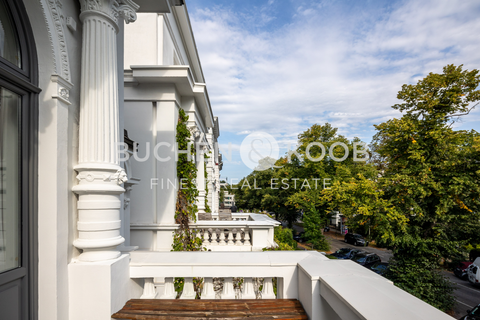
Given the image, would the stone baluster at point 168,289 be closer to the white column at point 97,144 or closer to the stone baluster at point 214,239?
the white column at point 97,144

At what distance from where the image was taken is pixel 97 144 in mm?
2670

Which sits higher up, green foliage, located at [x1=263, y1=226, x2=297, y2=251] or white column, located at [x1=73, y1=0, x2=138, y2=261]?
white column, located at [x1=73, y1=0, x2=138, y2=261]

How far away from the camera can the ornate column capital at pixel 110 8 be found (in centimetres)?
274

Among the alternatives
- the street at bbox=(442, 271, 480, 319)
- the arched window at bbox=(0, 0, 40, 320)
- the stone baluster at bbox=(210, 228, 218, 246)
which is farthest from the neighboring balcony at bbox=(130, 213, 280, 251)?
the street at bbox=(442, 271, 480, 319)

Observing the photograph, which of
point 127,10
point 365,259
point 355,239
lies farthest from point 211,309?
point 355,239

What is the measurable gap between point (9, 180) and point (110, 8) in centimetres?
211

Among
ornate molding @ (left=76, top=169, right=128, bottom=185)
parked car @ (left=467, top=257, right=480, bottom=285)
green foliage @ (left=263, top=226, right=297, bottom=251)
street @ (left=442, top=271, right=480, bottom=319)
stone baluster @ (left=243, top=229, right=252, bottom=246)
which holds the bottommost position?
street @ (left=442, top=271, right=480, bottom=319)

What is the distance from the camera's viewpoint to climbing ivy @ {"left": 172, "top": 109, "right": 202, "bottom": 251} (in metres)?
6.84

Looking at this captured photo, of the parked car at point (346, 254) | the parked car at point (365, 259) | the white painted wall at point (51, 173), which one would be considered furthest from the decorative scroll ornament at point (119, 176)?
the parked car at point (346, 254)

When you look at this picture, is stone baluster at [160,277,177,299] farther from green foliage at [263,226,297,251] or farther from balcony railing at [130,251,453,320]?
green foliage at [263,226,297,251]

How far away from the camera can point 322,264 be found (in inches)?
111

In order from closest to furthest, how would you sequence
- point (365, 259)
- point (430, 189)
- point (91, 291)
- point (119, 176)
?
point (91, 291)
point (119, 176)
point (430, 189)
point (365, 259)

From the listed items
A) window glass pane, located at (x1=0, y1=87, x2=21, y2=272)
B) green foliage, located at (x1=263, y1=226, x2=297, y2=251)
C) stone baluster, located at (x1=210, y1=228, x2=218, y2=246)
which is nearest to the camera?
window glass pane, located at (x1=0, y1=87, x2=21, y2=272)

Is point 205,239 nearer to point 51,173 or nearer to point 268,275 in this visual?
point 268,275
